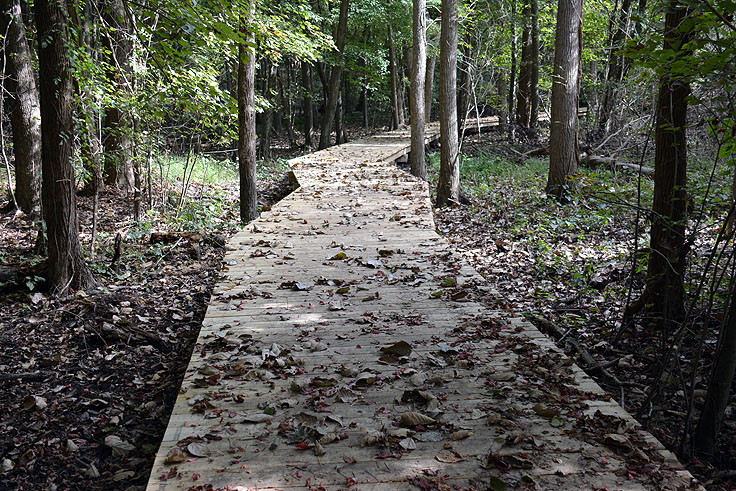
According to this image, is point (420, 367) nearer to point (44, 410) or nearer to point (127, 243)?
point (44, 410)

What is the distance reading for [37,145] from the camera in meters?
9.09

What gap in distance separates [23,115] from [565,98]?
9.93 m

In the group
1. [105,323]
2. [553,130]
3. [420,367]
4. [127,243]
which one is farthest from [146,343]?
[553,130]

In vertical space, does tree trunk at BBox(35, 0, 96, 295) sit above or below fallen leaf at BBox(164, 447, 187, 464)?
above

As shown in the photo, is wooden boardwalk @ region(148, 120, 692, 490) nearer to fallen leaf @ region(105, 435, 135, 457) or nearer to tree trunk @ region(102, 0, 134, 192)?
fallen leaf @ region(105, 435, 135, 457)

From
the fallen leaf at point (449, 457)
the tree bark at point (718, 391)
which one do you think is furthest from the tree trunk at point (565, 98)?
the fallen leaf at point (449, 457)

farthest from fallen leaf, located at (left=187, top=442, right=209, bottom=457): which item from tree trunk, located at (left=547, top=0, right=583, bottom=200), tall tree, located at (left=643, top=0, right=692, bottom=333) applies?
tree trunk, located at (left=547, top=0, right=583, bottom=200)

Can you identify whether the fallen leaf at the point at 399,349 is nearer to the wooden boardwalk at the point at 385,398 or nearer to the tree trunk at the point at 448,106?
the wooden boardwalk at the point at 385,398

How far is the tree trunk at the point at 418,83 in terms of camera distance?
11.8 m

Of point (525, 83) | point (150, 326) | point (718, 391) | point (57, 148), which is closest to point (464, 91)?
point (525, 83)

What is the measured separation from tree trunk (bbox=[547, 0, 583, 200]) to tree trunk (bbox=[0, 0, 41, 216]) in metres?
9.51

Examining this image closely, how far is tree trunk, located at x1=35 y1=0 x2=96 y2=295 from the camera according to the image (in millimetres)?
5000

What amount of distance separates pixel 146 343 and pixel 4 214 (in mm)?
6022

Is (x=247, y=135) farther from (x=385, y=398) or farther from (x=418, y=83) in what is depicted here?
(x=385, y=398)
